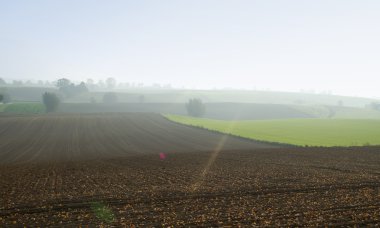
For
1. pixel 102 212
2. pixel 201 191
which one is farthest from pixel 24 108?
pixel 102 212

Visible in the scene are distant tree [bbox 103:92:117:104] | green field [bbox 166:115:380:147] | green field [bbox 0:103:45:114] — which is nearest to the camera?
green field [bbox 166:115:380:147]

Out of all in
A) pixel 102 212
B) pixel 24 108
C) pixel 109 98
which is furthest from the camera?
pixel 109 98

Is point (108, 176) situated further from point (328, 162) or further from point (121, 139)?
point (121, 139)

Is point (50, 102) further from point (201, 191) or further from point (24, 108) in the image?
point (201, 191)

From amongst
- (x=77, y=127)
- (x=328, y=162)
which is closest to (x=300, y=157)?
(x=328, y=162)

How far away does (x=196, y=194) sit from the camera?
1761 cm

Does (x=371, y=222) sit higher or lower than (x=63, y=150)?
higher

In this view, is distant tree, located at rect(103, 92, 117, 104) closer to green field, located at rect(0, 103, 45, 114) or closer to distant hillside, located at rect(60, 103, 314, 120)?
distant hillside, located at rect(60, 103, 314, 120)

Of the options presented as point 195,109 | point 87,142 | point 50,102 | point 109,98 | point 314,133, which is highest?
point 109,98

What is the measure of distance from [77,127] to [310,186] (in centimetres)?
6095

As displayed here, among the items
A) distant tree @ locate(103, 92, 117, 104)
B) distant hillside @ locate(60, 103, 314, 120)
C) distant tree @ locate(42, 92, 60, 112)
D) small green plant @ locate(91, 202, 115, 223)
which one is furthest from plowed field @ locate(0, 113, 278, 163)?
distant tree @ locate(103, 92, 117, 104)

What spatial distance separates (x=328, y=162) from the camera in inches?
1156

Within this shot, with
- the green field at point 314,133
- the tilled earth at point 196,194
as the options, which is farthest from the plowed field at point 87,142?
the tilled earth at point 196,194

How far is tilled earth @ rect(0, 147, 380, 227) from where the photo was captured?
44.2 feet
